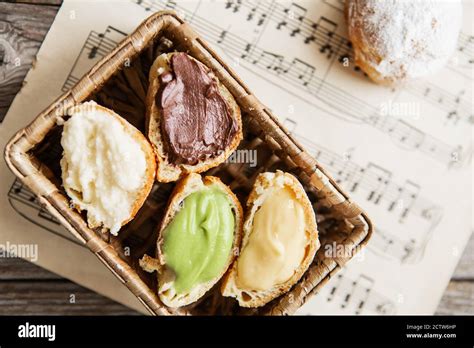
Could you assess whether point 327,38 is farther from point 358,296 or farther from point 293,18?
point 358,296

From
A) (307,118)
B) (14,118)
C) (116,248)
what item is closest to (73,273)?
(116,248)

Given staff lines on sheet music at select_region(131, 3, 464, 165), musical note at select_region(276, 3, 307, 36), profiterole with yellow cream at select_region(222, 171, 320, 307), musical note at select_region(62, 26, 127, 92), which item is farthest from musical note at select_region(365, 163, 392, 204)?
musical note at select_region(62, 26, 127, 92)

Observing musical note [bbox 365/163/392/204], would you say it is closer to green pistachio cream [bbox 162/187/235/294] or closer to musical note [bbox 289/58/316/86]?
musical note [bbox 289/58/316/86]

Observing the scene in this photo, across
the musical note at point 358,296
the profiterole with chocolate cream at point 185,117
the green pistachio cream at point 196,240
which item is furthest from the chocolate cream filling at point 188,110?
the musical note at point 358,296

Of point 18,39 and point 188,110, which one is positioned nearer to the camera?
point 188,110

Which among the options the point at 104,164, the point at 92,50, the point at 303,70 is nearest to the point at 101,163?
the point at 104,164

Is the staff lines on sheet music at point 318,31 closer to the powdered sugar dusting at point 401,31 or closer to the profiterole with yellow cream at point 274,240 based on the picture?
the powdered sugar dusting at point 401,31
